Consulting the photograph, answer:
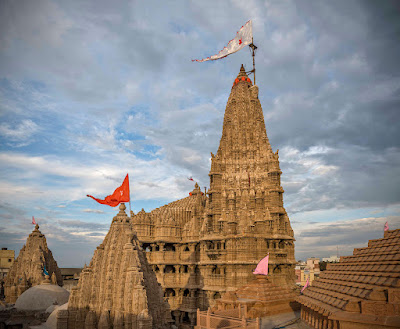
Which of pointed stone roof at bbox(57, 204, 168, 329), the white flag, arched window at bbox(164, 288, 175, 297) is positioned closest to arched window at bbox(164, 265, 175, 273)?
arched window at bbox(164, 288, 175, 297)

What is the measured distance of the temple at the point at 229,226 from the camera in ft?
131

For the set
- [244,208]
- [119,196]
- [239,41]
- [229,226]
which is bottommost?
[229,226]

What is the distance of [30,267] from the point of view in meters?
44.6

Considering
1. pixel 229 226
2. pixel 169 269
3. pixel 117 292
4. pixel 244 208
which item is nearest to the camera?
pixel 117 292

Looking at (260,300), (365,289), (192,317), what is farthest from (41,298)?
(365,289)

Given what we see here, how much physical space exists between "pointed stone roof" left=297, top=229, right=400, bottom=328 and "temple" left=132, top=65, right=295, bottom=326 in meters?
21.8

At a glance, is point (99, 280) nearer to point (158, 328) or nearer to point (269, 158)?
point (158, 328)

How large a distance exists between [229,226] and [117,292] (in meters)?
23.3

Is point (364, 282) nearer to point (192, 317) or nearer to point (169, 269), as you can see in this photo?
point (192, 317)

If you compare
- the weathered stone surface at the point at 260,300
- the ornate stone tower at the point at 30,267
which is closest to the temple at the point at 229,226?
the weathered stone surface at the point at 260,300

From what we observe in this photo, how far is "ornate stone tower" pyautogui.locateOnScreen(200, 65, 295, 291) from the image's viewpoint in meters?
39.5

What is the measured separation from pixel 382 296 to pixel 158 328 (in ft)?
44.2

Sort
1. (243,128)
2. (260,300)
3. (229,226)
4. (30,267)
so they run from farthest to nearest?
(243,128) < (30,267) < (229,226) < (260,300)

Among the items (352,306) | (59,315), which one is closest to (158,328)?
(59,315)
